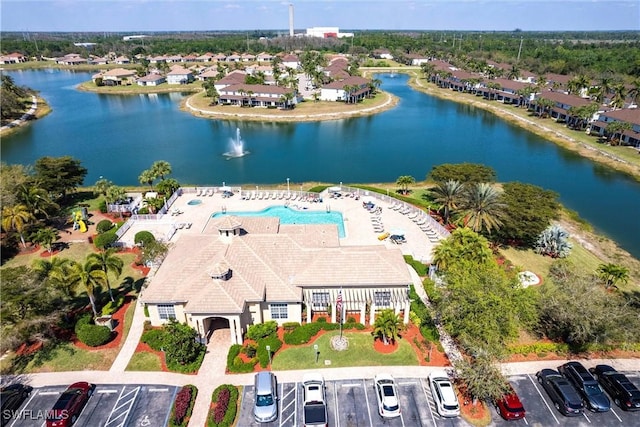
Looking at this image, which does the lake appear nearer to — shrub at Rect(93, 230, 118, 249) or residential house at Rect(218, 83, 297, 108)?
residential house at Rect(218, 83, 297, 108)

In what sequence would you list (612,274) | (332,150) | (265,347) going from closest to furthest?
(265,347), (612,274), (332,150)

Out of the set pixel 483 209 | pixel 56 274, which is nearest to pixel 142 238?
pixel 56 274

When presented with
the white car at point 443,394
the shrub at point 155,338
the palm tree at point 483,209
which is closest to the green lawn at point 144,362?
the shrub at point 155,338

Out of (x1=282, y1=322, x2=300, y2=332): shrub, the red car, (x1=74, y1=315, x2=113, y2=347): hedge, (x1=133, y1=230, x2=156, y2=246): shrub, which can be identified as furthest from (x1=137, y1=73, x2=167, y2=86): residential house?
the red car

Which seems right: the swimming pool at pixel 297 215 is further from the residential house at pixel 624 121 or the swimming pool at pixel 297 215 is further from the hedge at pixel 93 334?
the residential house at pixel 624 121

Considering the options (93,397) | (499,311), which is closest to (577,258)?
(499,311)

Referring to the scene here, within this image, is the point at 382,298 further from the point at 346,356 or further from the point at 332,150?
the point at 332,150
